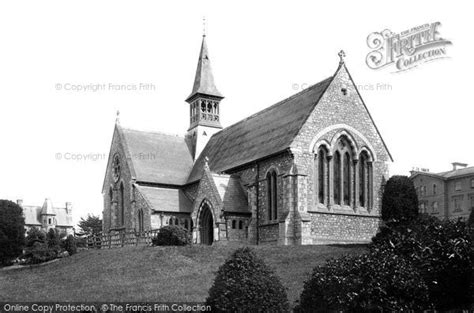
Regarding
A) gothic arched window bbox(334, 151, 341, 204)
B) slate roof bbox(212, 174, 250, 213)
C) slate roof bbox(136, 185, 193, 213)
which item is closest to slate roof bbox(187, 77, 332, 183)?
slate roof bbox(212, 174, 250, 213)

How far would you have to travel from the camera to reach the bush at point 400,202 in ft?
94.5

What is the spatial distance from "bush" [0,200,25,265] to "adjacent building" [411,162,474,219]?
4784 centimetres

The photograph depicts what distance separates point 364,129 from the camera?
38.8m

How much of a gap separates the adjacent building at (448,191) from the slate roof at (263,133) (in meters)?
40.0

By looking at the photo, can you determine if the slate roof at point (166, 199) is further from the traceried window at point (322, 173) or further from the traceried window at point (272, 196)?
the traceried window at point (322, 173)

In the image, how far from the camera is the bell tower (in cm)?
5428

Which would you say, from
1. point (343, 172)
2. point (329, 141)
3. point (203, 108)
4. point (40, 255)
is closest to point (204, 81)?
point (203, 108)

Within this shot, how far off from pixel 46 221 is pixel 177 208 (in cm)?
9863

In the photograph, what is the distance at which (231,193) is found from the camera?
1585 inches

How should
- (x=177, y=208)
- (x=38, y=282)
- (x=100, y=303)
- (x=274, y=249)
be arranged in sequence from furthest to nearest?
(x=177, y=208), (x=274, y=249), (x=38, y=282), (x=100, y=303)

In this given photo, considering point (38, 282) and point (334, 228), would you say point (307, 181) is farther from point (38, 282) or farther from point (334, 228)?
point (38, 282)

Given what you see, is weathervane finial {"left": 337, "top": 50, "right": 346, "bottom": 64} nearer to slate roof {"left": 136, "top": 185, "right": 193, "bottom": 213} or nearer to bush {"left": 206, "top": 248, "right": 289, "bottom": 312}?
slate roof {"left": 136, "top": 185, "right": 193, "bottom": 213}

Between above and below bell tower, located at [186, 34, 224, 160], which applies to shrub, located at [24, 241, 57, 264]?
below

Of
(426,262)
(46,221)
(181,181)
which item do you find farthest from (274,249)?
(46,221)
